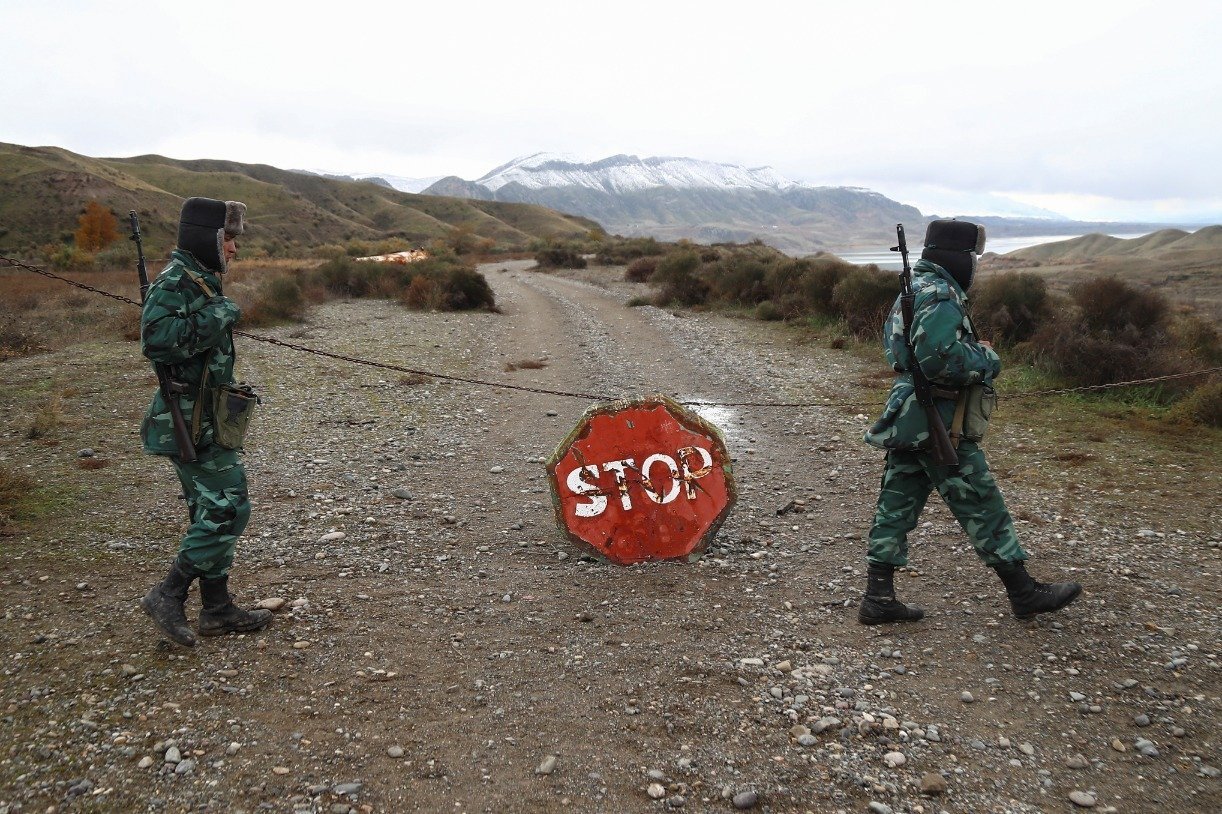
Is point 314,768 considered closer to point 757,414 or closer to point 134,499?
point 134,499

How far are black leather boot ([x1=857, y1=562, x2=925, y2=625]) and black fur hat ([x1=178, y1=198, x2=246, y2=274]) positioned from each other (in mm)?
4131

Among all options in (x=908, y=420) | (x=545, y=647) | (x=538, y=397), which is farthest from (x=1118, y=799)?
(x=538, y=397)

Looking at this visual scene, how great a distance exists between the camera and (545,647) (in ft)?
14.2

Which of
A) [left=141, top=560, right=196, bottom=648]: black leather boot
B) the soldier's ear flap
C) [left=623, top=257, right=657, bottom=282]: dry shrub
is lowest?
[left=141, top=560, right=196, bottom=648]: black leather boot

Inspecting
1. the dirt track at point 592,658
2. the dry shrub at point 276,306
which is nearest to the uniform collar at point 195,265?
the dirt track at point 592,658

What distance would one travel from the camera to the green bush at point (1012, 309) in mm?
13094

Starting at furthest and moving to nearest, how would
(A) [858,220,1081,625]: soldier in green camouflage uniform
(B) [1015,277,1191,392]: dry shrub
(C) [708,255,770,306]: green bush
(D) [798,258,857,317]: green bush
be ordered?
1. (C) [708,255,770,306]: green bush
2. (D) [798,258,857,317]: green bush
3. (B) [1015,277,1191,392]: dry shrub
4. (A) [858,220,1081,625]: soldier in green camouflage uniform

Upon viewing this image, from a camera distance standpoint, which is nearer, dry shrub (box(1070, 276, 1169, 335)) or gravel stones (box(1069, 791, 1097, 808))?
gravel stones (box(1069, 791, 1097, 808))

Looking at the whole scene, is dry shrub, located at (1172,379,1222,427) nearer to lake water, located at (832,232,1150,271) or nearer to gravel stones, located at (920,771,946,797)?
lake water, located at (832,232,1150,271)

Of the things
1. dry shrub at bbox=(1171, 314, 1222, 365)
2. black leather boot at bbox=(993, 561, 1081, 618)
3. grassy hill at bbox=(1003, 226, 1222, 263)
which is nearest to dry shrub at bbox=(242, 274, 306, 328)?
black leather boot at bbox=(993, 561, 1081, 618)

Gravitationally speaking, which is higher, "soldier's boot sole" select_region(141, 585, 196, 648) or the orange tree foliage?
the orange tree foliage

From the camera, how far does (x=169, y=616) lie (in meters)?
4.20

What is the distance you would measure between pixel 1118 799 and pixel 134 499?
7076 mm

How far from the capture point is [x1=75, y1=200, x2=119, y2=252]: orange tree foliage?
52.8m
